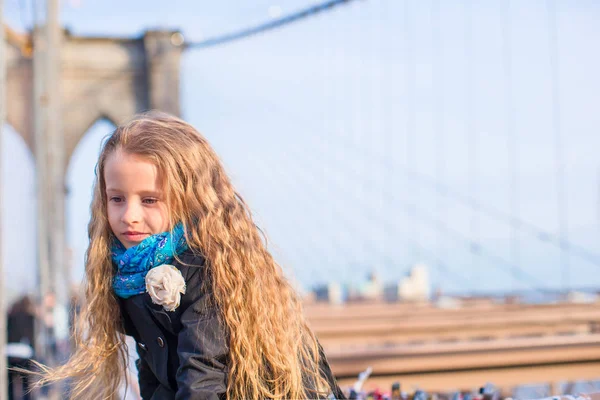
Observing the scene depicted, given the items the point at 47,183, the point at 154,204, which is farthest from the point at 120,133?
the point at 47,183

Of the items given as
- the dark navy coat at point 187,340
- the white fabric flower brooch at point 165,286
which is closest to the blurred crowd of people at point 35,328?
the dark navy coat at point 187,340

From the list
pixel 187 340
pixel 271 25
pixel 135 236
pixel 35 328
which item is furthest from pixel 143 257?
pixel 271 25

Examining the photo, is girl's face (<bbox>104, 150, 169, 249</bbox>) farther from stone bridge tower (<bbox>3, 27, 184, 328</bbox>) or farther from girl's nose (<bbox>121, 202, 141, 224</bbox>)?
stone bridge tower (<bbox>3, 27, 184, 328</bbox>)

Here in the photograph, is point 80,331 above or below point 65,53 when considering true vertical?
below

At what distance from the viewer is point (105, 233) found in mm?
1363

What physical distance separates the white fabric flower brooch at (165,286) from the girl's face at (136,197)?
0.31 feet

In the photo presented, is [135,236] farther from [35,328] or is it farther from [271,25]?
[271,25]

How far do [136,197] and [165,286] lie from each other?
0.17m

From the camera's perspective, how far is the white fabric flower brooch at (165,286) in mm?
1144

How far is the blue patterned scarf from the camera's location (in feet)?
3.99

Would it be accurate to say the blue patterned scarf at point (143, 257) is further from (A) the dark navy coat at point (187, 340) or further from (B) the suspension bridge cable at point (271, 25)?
(B) the suspension bridge cable at point (271, 25)

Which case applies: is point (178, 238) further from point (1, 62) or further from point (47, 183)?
point (47, 183)

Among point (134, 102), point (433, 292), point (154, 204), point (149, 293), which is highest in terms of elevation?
point (134, 102)

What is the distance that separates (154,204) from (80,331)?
31 centimetres
